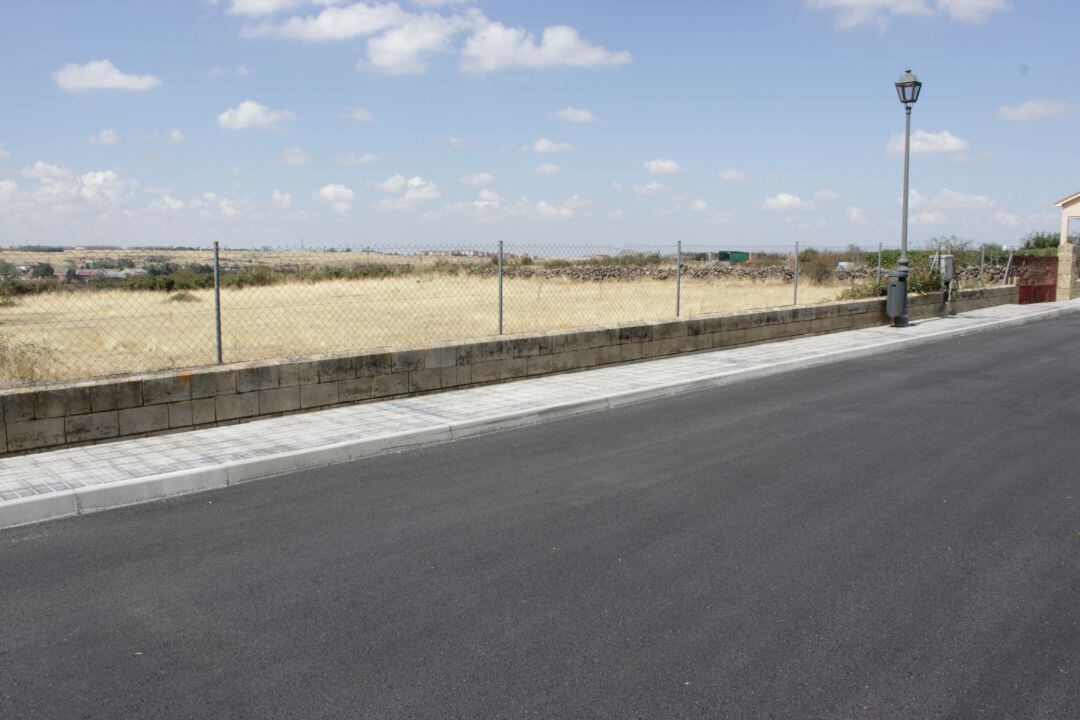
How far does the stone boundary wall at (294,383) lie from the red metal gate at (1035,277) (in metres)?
19.6

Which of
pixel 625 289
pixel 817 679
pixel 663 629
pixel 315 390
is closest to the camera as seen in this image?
pixel 817 679

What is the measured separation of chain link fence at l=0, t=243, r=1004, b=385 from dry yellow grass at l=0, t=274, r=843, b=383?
4 cm

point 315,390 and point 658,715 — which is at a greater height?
point 315,390

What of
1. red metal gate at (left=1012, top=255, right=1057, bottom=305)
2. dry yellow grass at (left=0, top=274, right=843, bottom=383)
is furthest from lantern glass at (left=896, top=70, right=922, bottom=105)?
red metal gate at (left=1012, top=255, right=1057, bottom=305)

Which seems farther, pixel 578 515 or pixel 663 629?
pixel 578 515

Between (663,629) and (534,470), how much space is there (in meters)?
3.13

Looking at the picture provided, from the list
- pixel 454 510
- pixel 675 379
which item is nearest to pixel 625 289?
pixel 675 379

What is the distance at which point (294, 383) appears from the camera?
897 centimetres

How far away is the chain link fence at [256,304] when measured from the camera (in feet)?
30.7

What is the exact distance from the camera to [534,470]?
7.24 meters

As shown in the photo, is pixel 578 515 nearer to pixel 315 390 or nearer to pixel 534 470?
pixel 534 470

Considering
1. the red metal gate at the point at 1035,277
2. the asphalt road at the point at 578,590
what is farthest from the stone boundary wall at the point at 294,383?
the red metal gate at the point at 1035,277

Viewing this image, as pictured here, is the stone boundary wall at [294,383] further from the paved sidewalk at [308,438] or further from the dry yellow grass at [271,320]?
the dry yellow grass at [271,320]

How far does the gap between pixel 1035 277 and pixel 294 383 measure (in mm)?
28868
